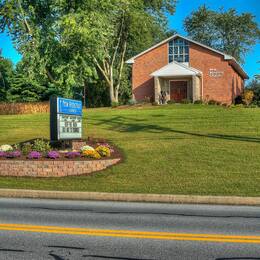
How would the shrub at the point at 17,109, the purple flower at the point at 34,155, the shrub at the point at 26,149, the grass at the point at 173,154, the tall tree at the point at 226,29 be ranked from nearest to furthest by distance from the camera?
the grass at the point at 173,154 < the purple flower at the point at 34,155 < the shrub at the point at 26,149 < the shrub at the point at 17,109 < the tall tree at the point at 226,29

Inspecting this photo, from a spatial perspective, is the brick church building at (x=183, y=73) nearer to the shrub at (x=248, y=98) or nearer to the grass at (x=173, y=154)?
the shrub at (x=248, y=98)

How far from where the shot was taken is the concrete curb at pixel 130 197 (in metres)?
12.8

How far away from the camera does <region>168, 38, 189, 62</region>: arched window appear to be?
5091 centimetres

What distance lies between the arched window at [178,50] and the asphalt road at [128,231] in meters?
39.7

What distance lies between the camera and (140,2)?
53.1m

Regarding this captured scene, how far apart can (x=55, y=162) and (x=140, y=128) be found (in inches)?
367

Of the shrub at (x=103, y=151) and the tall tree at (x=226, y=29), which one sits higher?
the tall tree at (x=226, y=29)

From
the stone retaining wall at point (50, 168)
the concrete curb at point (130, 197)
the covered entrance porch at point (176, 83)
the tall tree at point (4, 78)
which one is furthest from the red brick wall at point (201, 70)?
the concrete curb at point (130, 197)

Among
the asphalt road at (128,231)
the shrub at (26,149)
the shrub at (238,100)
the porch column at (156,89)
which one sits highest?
the porch column at (156,89)

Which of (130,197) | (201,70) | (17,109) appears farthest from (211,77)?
(130,197)

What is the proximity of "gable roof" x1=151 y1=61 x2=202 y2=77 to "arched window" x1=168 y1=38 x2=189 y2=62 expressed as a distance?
2.04m

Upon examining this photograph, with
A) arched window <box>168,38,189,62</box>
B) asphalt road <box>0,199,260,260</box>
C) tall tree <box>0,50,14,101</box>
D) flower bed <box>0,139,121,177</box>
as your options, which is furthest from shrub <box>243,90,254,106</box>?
asphalt road <box>0,199,260,260</box>

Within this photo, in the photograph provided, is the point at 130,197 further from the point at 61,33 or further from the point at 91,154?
the point at 61,33

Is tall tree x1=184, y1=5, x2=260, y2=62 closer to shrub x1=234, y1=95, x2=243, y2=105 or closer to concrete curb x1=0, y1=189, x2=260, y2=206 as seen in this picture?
shrub x1=234, y1=95, x2=243, y2=105
